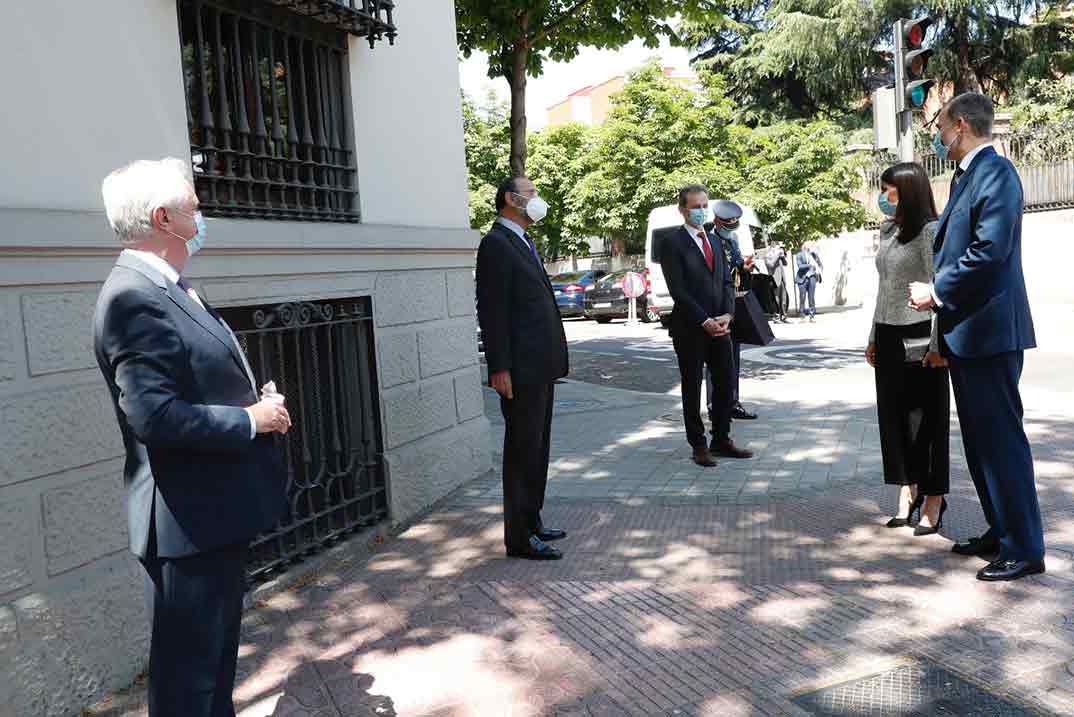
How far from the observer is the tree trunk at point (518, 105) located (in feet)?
37.0

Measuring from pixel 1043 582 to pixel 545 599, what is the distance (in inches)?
86.5

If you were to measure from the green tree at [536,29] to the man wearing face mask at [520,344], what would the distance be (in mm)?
6290

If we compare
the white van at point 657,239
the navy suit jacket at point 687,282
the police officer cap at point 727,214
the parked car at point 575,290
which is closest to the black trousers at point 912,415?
the navy suit jacket at point 687,282

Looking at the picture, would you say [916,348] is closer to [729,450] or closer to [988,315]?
[988,315]

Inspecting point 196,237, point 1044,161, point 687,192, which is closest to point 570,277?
point 1044,161

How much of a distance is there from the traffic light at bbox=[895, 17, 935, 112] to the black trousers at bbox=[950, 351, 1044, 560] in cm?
519

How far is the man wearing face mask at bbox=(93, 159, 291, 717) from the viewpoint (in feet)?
7.59

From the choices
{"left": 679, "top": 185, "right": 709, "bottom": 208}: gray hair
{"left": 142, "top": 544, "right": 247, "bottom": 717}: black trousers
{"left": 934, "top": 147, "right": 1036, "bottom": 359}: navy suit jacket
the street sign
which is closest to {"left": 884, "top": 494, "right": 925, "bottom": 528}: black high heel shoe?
{"left": 934, "top": 147, "right": 1036, "bottom": 359}: navy suit jacket

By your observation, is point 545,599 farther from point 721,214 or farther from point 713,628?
point 721,214

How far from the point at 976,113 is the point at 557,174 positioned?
115 feet

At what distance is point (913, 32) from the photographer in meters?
8.78

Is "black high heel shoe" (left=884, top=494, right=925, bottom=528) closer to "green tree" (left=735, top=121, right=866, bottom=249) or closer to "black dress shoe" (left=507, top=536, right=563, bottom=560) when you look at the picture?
"black dress shoe" (left=507, top=536, right=563, bottom=560)

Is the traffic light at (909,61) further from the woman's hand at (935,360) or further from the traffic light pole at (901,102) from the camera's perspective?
the woman's hand at (935,360)

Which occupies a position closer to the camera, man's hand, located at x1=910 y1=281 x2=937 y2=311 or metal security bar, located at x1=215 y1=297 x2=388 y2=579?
man's hand, located at x1=910 y1=281 x2=937 y2=311
